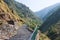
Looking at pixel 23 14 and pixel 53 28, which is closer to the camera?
pixel 53 28

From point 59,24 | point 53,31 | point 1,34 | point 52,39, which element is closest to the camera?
point 1,34

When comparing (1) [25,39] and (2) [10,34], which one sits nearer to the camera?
(1) [25,39]

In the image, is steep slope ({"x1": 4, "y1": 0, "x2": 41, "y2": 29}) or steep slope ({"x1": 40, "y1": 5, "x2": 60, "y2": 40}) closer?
steep slope ({"x1": 40, "y1": 5, "x2": 60, "y2": 40})

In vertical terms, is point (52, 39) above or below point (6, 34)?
above

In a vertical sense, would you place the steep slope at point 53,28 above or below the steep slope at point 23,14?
below

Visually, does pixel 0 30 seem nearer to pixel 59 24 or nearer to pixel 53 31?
pixel 53 31

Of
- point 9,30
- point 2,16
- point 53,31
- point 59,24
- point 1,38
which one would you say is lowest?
point 1,38

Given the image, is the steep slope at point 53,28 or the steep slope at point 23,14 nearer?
the steep slope at point 53,28

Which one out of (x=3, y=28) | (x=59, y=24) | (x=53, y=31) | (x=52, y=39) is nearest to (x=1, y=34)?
(x=3, y=28)

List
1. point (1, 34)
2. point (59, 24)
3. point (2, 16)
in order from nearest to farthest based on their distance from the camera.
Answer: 1. point (1, 34)
2. point (2, 16)
3. point (59, 24)

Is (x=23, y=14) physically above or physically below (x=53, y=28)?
above

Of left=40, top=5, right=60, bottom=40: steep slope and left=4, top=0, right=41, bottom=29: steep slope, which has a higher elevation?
→ left=4, top=0, right=41, bottom=29: steep slope
